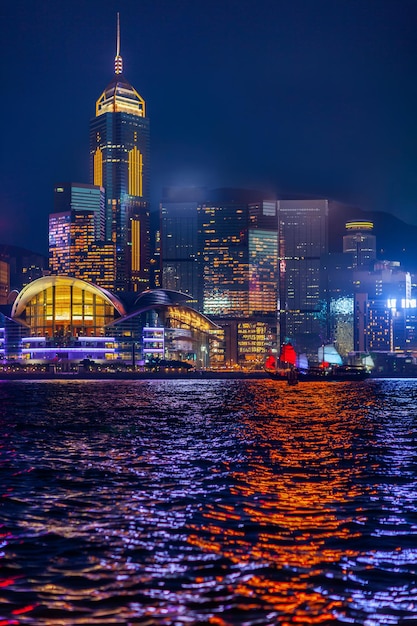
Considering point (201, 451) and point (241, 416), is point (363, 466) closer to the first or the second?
point (201, 451)

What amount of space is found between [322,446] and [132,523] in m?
21.2

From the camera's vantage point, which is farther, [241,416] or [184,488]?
[241,416]

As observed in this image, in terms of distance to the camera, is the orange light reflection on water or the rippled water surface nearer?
the rippled water surface

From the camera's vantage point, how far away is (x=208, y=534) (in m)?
19.4

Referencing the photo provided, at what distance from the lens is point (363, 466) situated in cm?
3275

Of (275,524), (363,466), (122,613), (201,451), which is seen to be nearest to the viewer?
(122,613)

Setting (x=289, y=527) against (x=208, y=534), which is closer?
(x=208, y=534)

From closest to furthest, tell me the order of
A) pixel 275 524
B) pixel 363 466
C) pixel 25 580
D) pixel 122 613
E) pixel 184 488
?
pixel 122 613
pixel 25 580
pixel 275 524
pixel 184 488
pixel 363 466

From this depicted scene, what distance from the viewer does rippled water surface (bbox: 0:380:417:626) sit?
1394cm

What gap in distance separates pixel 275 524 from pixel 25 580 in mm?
6790

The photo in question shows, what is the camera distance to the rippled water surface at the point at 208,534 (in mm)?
13938

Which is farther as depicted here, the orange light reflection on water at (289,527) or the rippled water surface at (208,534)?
the orange light reflection on water at (289,527)

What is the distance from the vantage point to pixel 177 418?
63.2m

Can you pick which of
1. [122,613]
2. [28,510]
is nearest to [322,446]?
[28,510]
